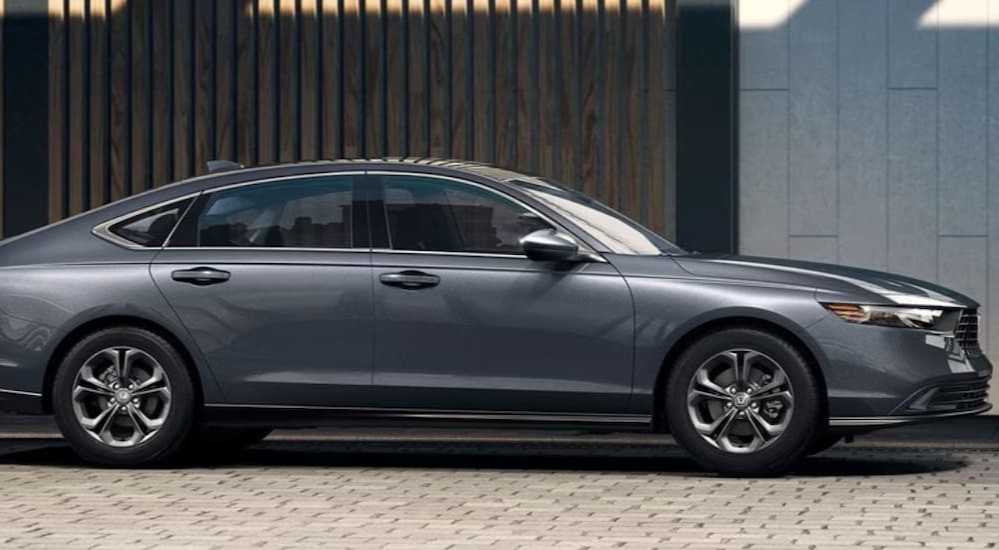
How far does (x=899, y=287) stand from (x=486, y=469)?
7.19 feet

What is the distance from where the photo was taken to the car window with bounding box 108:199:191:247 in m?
11.0

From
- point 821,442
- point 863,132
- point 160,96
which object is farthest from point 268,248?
point 863,132

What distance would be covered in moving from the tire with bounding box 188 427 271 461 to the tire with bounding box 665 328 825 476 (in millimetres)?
2475

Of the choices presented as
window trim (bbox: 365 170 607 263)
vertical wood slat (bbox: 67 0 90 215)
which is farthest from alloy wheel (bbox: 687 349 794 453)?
vertical wood slat (bbox: 67 0 90 215)

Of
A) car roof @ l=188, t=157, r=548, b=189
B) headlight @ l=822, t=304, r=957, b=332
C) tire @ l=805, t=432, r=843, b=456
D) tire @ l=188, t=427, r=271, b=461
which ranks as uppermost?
car roof @ l=188, t=157, r=548, b=189

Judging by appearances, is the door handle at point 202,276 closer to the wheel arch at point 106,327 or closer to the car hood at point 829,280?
the wheel arch at point 106,327

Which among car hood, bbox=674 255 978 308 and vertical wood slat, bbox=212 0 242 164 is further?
vertical wood slat, bbox=212 0 242 164

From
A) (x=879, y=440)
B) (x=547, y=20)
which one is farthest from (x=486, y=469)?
(x=547, y=20)

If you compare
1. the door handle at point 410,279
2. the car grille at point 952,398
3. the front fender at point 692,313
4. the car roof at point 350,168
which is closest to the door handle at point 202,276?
the car roof at point 350,168

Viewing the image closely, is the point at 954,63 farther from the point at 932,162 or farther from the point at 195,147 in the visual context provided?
the point at 195,147

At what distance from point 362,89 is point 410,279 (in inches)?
211

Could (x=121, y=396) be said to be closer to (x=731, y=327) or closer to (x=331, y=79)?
(x=731, y=327)

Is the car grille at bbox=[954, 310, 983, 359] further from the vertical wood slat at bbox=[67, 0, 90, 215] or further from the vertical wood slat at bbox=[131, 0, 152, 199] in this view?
the vertical wood slat at bbox=[67, 0, 90, 215]

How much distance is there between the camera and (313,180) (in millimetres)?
10969
